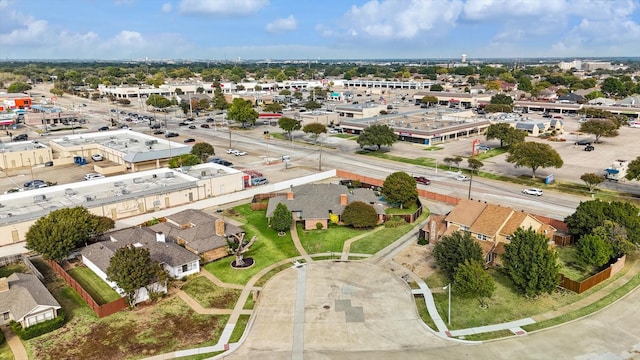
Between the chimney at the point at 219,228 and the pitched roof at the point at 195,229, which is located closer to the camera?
the pitched roof at the point at 195,229

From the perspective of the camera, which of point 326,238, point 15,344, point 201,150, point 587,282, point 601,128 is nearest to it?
point 15,344

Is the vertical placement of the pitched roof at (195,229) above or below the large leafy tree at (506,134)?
below

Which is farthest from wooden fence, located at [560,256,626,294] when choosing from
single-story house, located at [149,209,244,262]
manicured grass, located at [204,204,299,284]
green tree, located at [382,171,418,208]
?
single-story house, located at [149,209,244,262]

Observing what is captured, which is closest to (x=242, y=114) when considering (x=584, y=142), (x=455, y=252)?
(x=584, y=142)

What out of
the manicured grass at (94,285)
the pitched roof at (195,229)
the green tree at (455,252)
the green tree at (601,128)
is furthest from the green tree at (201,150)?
the green tree at (601,128)

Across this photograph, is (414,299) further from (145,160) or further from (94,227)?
(145,160)

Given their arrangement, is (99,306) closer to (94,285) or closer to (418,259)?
(94,285)

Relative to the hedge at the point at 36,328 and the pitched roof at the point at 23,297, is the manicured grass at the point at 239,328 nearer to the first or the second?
the hedge at the point at 36,328
